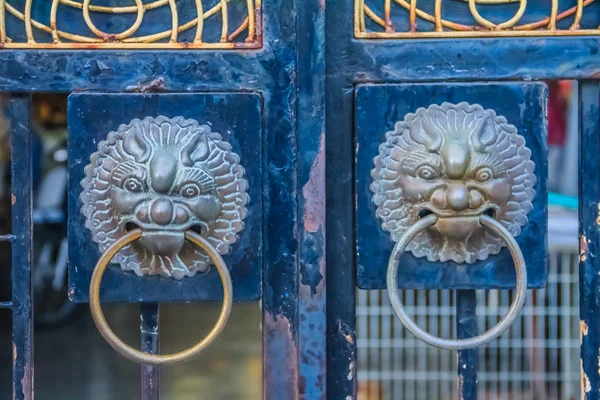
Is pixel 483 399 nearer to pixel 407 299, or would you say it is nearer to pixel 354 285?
pixel 407 299

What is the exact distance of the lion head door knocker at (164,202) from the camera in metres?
0.90

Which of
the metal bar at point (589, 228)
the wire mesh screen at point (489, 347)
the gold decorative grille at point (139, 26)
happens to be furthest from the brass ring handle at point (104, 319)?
the wire mesh screen at point (489, 347)

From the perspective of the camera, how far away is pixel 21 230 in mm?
990

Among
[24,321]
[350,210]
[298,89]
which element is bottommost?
[24,321]

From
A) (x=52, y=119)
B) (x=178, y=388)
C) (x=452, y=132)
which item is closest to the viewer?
(x=452, y=132)

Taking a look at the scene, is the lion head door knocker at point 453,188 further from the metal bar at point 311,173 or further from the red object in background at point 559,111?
the red object in background at point 559,111

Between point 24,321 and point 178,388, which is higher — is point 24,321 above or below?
above

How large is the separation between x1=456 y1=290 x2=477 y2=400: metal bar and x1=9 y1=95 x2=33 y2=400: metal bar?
539mm

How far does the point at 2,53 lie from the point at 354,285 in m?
0.52

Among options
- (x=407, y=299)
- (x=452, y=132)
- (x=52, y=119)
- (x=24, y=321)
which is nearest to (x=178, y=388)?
(x=407, y=299)

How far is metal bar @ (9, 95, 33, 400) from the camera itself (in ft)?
3.25

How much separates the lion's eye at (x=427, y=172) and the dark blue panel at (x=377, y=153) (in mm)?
67

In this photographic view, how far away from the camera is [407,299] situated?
8.77ft

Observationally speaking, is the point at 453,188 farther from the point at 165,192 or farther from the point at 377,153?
the point at 165,192
